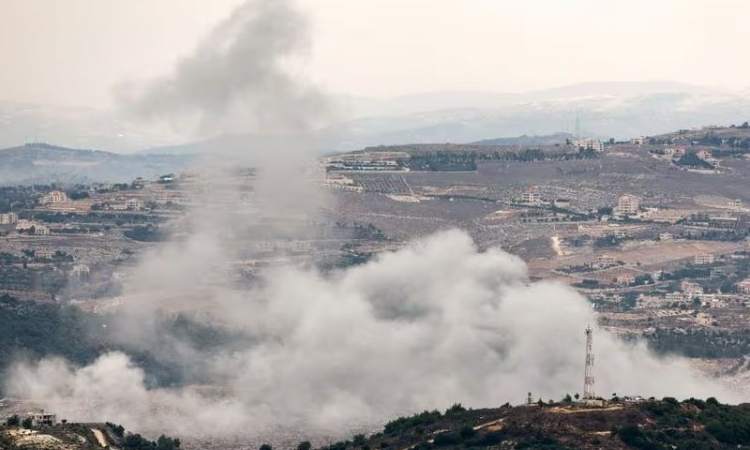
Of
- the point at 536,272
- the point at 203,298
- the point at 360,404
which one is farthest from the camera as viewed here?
the point at 536,272

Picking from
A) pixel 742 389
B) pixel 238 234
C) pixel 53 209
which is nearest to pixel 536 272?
pixel 238 234

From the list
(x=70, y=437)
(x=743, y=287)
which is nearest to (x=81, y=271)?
(x=743, y=287)

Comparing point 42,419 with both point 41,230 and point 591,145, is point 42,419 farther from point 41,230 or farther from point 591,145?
point 591,145

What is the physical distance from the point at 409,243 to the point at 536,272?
399 inches

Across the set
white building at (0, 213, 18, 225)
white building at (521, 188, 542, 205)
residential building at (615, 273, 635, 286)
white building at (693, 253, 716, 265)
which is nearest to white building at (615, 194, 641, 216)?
white building at (521, 188, 542, 205)

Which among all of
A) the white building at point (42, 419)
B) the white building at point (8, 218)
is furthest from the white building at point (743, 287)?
the white building at point (42, 419)

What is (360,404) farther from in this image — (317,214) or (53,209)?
(53,209)

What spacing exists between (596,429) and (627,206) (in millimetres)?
84110

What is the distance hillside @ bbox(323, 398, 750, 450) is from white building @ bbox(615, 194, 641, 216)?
7439 centimetres

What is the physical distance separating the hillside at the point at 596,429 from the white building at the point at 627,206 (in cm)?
7439

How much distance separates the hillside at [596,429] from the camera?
76812 mm

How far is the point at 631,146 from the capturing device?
7352 inches

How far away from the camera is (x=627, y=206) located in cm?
16088

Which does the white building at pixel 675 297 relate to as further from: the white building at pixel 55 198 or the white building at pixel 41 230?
the white building at pixel 55 198
